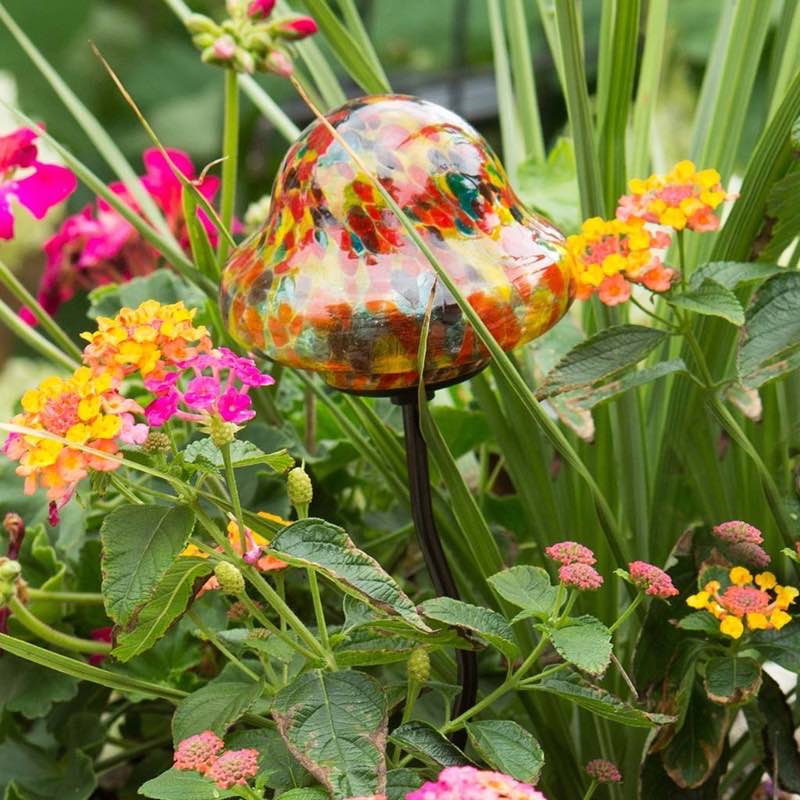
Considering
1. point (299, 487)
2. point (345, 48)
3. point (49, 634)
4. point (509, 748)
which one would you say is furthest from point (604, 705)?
point (345, 48)

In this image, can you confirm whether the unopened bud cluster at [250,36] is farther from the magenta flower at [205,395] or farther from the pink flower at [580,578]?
the pink flower at [580,578]

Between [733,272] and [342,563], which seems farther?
[733,272]

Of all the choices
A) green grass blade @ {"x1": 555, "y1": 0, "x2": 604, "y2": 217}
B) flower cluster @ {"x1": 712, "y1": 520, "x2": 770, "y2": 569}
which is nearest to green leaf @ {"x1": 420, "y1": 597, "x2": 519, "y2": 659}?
flower cluster @ {"x1": 712, "y1": 520, "x2": 770, "y2": 569}

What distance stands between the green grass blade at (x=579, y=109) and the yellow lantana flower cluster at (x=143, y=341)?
0.70 ft

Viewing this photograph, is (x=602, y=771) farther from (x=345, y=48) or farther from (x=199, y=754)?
(x=345, y=48)

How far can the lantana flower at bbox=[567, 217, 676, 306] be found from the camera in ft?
1.79

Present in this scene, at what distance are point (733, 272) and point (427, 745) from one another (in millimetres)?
250

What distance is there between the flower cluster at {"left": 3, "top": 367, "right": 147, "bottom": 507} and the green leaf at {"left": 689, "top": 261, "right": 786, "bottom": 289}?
0.26 meters

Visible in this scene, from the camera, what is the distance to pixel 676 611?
0.60 m

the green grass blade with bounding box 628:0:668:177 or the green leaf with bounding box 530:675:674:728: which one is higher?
the green grass blade with bounding box 628:0:668:177

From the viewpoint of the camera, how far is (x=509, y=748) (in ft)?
1.58

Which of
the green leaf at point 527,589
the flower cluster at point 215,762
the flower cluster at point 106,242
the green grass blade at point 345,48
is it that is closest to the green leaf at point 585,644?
the green leaf at point 527,589

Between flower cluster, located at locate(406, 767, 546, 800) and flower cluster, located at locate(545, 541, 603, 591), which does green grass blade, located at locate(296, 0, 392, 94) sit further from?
flower cluster, located at locate(406, 767, 546, 800)

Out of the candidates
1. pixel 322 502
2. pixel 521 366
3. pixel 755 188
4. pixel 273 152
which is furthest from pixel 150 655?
pixel 273 152
